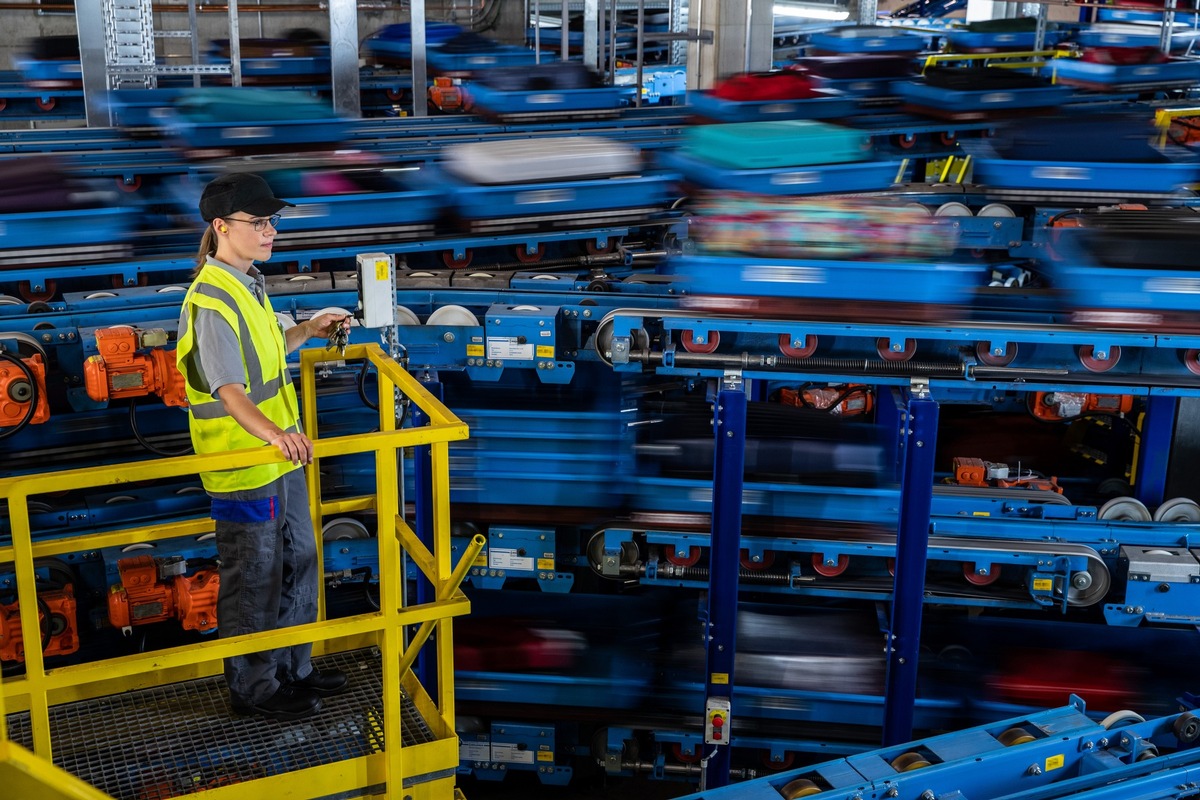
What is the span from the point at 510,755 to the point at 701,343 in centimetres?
222

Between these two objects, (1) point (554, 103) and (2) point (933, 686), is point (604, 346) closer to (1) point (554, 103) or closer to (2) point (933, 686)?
(2) point (933, 686)

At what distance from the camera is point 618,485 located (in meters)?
5.45

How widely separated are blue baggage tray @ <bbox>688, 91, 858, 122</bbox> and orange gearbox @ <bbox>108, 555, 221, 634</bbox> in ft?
16.4

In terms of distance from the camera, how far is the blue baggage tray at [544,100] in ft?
35.5

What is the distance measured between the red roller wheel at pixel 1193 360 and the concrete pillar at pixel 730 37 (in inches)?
306

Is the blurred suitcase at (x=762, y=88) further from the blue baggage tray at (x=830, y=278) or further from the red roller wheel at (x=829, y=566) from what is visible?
the red roller wheel at (x=829, y=566)

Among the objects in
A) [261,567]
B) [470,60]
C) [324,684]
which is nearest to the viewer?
[261,567]

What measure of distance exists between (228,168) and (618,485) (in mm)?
4110

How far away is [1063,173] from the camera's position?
692cm

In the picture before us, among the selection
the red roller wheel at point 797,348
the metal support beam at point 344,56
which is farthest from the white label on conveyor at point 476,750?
the metal support beam at point 344,56

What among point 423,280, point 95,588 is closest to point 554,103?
point 423,280

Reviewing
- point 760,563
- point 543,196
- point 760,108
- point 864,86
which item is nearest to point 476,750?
point 760,563

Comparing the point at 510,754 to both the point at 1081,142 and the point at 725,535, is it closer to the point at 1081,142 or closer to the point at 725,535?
the point at 725,535

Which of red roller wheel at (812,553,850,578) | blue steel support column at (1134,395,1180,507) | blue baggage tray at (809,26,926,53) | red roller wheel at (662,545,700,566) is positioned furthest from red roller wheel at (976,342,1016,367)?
blue baggage tray at (809,26,926,53)
